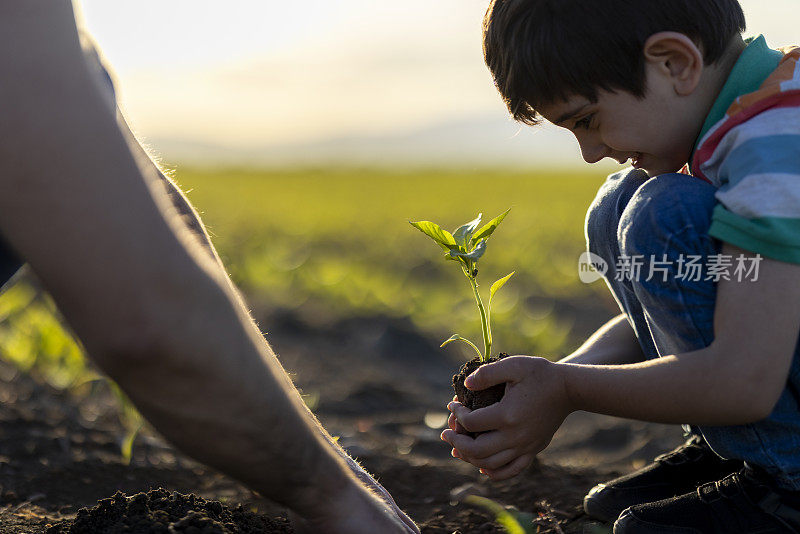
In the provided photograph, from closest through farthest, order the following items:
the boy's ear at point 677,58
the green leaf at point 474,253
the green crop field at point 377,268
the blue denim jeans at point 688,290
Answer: the blue denim jeans at point 688,290
the boy's ear at point 677,58
the green leaf at point 474,253
the green crop field at point 377,268

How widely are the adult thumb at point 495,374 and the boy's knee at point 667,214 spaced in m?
0.33

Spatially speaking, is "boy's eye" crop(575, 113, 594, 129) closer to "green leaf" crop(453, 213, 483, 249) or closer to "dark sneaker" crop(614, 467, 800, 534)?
"green leaf" crop(453, 213, 483, 249)

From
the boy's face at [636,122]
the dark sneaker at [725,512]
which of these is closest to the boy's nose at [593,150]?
the boy's face at [636,122]

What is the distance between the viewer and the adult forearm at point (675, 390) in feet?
4.53

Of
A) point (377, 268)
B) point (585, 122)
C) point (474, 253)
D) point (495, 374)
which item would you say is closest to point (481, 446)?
point (495, 374)

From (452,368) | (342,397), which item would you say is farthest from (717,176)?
(452,368)

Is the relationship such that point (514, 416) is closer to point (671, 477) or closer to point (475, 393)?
point (475, 393)

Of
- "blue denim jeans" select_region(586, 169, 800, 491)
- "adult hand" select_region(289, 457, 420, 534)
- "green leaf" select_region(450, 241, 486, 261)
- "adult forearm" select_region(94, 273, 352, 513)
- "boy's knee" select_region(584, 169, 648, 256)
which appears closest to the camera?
"adult forearm" select_region(94, 273, 352, 513)

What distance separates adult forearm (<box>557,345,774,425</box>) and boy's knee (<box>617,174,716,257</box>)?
9.0 inches

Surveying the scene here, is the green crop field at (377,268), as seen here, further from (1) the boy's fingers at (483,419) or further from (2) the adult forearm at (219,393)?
(2) the adult forearm at (219,393)

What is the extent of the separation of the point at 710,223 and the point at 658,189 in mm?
125

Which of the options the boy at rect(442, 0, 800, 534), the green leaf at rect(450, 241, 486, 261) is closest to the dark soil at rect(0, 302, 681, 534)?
the boy at rect(442, 0, 800, 534)

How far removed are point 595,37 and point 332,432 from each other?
1.77 metres

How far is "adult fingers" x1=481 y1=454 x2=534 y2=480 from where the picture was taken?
1.66 meters
